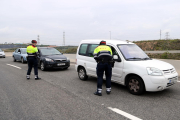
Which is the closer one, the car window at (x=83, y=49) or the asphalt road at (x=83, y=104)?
the asphalt road at (x=83, y=104)

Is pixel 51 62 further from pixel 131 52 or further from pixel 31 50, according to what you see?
pixel 131 52

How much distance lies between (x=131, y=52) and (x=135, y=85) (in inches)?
50.6

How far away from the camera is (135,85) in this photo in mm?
5211

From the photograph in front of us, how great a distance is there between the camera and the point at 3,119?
3590 millimetres

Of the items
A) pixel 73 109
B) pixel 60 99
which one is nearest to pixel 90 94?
pixel 60 99

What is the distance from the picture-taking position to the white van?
483cm

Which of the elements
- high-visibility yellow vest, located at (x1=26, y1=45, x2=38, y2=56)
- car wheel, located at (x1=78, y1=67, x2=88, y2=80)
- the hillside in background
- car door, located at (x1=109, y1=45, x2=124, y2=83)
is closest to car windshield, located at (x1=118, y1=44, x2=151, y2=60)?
car door, located at (x1=109, y1=45, x2=124, y2=83)

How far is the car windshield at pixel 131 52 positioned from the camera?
18.6 feet

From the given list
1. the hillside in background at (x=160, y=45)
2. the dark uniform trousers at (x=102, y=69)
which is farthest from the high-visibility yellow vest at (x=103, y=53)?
the hillside in background at (x=160, y=45)

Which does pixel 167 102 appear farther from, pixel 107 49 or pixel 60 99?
pixel 60 99

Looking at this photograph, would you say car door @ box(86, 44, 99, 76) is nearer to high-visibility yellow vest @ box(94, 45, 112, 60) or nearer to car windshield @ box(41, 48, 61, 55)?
high-visibility yellow vest @ box(94, 45, 112, 60)

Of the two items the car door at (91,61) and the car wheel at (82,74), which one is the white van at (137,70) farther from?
the car wheel at (82,74)

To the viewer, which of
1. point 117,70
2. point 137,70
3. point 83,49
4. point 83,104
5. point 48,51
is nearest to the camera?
point 83,104

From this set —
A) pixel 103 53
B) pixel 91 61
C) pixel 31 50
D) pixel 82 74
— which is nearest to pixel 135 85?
pixel 103 53
